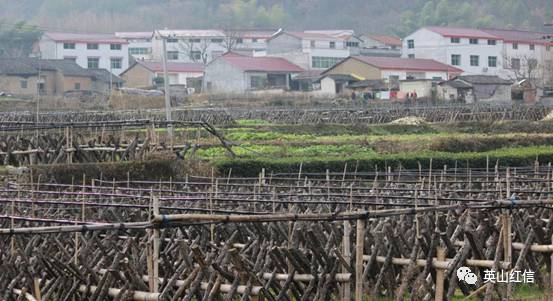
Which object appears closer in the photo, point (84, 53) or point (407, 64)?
point (407, 64)

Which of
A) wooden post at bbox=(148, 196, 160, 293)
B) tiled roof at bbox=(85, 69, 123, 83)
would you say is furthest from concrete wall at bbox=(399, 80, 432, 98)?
wooden post at bbox=(148, 196, 160, 293)

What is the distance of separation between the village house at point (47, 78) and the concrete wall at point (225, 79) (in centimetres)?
620

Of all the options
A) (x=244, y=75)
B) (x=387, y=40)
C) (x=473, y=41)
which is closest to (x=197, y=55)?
(x=387, y=40)

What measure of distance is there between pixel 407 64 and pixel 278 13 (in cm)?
5693

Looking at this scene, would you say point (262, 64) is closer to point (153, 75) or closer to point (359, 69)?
point (359, 69)

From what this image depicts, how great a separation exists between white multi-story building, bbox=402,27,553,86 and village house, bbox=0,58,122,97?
2285cm

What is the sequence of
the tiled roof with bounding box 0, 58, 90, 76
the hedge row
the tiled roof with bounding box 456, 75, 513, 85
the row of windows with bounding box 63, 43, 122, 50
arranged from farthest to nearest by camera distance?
the row of windows with bounding box 63, 43, 122, 50 → the tiled roof with bounding box 0, 58, 90, 76 → the tiled roof with bounding box 456, 75, 513, 85 → the hedge row

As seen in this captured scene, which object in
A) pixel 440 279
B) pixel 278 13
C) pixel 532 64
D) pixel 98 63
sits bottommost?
pixel 440 279

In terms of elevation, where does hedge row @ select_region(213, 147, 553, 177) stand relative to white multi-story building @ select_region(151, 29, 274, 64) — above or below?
below

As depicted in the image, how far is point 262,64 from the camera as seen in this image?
7425 centimetres

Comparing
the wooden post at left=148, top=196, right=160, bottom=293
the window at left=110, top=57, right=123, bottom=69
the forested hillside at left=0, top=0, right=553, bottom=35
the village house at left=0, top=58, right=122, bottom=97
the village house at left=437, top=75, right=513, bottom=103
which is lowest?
the wooden post at left=148, top=196, right=160, bottom=293

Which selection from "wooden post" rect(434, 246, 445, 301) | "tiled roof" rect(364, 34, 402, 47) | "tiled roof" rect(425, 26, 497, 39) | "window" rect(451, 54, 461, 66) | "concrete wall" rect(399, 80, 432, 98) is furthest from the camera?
"tiled roof" rect(364, 34, 402, 47)

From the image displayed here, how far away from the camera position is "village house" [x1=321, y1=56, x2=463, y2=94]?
7200 cm

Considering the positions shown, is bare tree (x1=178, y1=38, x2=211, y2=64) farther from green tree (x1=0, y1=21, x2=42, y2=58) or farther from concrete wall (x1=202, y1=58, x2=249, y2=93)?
concrete wall (x1=202, y1=58, x2=249, y2=93)
